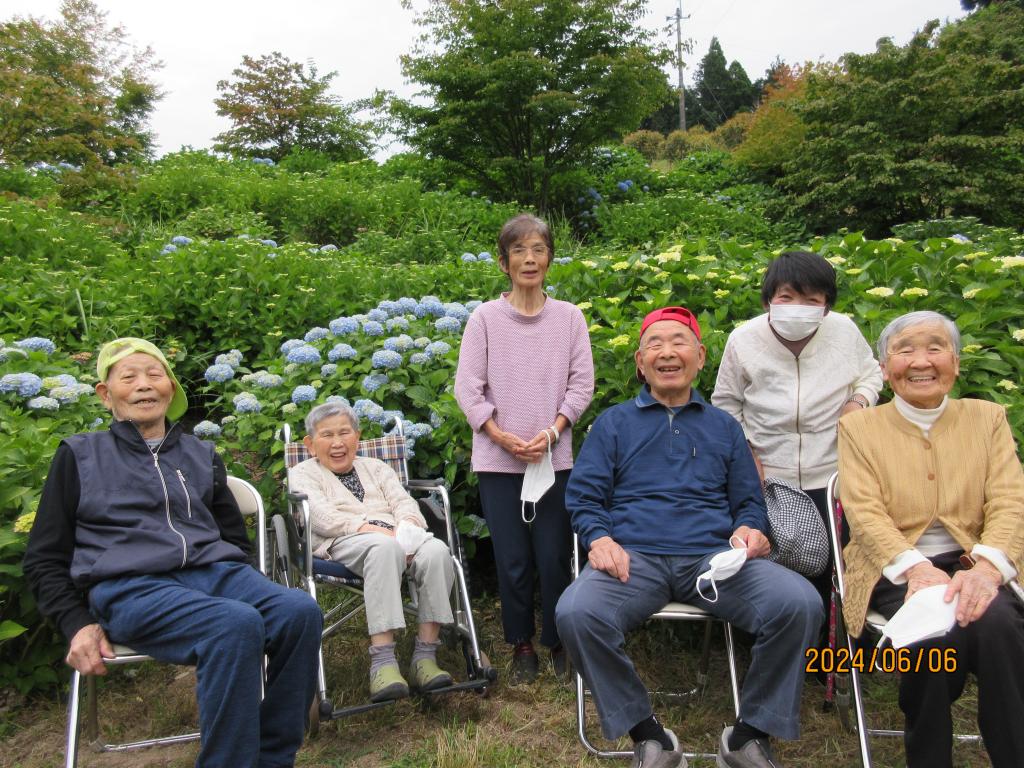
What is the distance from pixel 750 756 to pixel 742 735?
0.24 ft

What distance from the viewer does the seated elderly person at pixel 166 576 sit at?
7.82 feet

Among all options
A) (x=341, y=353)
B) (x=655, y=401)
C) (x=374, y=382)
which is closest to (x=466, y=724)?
(x=655, y=401)

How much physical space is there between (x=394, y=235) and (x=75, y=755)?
23.9 ft

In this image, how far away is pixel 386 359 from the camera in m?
3.96

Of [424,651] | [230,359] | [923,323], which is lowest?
[424,651]

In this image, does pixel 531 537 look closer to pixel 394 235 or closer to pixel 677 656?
pixel 677 656

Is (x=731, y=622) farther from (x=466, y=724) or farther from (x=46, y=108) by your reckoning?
A: (x=46, y=108)

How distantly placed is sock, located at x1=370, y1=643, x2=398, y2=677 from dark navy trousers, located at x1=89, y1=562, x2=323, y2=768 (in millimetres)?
280

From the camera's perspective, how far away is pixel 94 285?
5.56 m

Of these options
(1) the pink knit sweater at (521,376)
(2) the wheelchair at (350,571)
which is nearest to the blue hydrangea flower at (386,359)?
(2) the wheelchair at (350,571)

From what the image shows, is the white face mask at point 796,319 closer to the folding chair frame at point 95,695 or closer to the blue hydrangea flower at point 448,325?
the blue hydrangea flower at point 448,325

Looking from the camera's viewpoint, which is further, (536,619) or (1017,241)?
(1017,241)

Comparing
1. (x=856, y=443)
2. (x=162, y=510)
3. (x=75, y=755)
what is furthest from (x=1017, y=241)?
(x=75, y=755)

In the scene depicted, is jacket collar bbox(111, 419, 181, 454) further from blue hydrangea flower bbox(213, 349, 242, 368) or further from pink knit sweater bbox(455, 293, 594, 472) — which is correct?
blue hydrangea flower bbox(213, 349, 242, 368)
